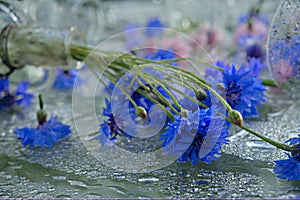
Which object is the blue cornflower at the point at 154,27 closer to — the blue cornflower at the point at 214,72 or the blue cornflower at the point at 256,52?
the blue cornflower at the point at 256,52

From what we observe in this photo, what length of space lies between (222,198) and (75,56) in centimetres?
32

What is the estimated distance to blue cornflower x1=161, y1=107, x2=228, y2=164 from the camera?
1.43 feet

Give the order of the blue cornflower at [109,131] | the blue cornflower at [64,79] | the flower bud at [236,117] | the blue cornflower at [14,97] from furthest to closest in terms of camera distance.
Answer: the blue cornflower at [64,79], the blue cornflower at [14,97], the blue cornflower at [109,131], the flower bud at [236,117]

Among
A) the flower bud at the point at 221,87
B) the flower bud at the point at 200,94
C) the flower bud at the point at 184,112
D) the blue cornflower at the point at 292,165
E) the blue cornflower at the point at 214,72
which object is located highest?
the blue cornflower at the point at 214,72

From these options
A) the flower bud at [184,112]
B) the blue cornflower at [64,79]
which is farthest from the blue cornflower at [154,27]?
the flower bud at [184,112]

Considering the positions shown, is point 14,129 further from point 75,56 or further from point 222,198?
point 222,198

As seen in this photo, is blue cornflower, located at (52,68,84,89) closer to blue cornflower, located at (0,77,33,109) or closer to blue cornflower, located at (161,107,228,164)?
blue cornflower, located at (0,77,33,109)

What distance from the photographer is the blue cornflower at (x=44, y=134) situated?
55cm

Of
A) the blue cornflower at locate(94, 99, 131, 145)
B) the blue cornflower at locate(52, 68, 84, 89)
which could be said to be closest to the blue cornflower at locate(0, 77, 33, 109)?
the blue cornflower at locate(52, 68, 84, 89)

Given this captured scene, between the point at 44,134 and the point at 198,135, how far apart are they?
0.21m

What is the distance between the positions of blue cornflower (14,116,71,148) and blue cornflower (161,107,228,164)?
0.56 feet

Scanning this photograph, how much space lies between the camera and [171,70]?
0.52 meters

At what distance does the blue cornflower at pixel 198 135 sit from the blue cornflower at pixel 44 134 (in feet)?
0.56

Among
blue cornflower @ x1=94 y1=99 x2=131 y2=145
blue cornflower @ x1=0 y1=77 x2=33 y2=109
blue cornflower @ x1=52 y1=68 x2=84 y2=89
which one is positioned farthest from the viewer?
blue cornflower @ x1=52 y1=68 x2=84 y2=89
